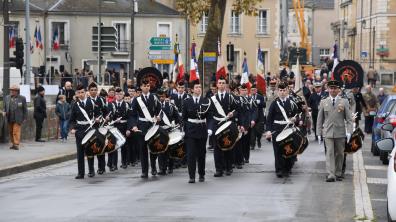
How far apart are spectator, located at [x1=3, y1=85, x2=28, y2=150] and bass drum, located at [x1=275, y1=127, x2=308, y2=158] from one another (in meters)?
8.89

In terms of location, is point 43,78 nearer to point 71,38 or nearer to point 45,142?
point 71,38

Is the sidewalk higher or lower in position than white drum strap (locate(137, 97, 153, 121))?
lower

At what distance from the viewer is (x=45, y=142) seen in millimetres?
28453

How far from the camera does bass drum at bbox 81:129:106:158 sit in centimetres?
1884

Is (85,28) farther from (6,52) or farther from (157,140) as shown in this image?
(157,140)

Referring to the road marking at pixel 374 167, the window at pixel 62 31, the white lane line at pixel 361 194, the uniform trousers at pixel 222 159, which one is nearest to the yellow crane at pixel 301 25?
the window at pixel 62 31

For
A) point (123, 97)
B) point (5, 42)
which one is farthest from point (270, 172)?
point (5, 42)

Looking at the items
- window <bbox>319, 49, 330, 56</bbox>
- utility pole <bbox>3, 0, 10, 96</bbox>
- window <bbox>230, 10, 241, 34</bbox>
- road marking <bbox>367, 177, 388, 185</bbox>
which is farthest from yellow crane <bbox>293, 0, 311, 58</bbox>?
road marking <bbox>367, 177, 388, 185</bbox>

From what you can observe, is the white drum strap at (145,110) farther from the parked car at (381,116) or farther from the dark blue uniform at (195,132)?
the parked car at (381,116)

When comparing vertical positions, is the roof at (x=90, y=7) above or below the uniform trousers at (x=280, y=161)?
above

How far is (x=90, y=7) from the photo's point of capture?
6512 centimetres

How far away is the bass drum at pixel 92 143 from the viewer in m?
18.8

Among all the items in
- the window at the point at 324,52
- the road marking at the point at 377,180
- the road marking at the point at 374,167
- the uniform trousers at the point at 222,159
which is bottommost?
the road marking at the point at 374,167

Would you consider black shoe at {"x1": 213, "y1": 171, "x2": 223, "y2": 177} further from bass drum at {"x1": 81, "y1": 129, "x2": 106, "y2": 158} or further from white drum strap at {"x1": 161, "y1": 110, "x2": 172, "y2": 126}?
bass drum at {"x1": 81, "y1": 129, "x2": 106, "y2": 158}
